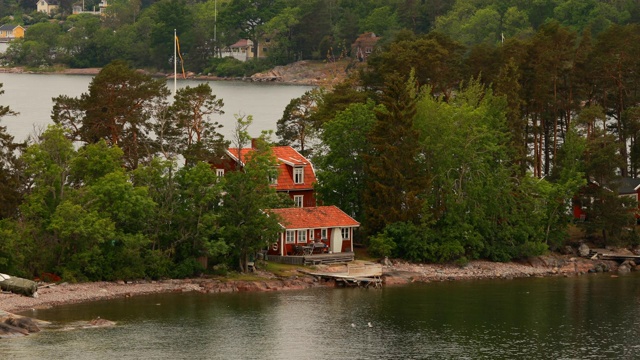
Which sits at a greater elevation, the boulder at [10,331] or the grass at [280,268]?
the grass at [280,268]

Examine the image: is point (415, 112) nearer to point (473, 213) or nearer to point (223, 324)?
point (473, 213)

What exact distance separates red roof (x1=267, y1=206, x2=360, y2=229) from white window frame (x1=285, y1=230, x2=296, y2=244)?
1.46ft

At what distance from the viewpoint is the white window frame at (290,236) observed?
7575 cm

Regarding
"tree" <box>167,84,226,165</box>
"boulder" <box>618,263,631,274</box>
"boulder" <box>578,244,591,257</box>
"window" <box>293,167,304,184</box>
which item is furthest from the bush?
"boulder" <box>618,263,631,274</box>

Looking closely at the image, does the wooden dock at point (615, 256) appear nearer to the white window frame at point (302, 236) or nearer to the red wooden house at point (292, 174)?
the red wooden house at point (292, 174)

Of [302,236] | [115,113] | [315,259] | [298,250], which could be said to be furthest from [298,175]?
[115,113]

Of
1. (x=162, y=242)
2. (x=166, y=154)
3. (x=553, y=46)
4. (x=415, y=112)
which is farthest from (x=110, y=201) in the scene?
(x=553, y=46)

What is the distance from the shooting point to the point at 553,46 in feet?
311

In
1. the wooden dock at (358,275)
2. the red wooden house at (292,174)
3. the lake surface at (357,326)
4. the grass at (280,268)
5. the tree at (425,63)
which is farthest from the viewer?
the tree at (425,63)

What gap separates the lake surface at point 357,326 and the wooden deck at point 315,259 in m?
3.66

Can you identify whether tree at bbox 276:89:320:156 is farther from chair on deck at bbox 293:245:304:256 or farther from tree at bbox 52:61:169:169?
chair on deck at bbox 293:245:304:256

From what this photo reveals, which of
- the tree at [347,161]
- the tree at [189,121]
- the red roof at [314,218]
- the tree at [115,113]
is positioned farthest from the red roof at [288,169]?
the tree at [115,113]

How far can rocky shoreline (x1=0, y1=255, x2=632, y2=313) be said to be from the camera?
66375 mm

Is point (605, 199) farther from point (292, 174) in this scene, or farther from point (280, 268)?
point (280, 268)
